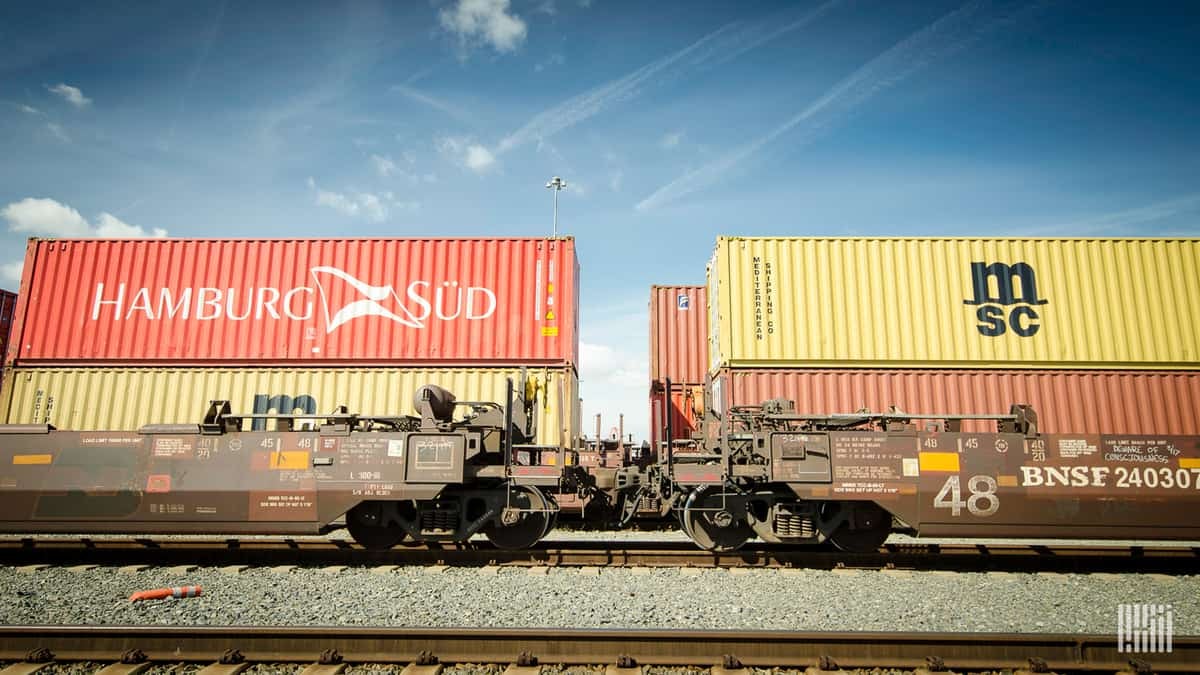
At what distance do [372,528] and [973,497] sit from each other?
26.6 ft

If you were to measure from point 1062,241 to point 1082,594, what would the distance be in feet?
32.4

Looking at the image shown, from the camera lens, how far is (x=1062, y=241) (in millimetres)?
13141

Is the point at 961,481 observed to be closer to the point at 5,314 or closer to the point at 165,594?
the point at 165,594

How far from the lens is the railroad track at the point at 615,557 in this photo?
7.59 metres

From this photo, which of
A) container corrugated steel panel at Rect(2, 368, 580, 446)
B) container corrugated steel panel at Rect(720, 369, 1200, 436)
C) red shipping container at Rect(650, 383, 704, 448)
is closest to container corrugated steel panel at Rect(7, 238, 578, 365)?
container corrugated steel panel at Rect(2, 368, 580, 446)

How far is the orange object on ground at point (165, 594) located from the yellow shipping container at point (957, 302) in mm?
9483

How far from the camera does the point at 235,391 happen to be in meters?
12.3

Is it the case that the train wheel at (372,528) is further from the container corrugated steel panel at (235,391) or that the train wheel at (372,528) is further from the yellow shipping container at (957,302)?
the yellow shipping container at (957,302)

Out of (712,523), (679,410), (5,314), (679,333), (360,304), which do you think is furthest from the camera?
(5,314)

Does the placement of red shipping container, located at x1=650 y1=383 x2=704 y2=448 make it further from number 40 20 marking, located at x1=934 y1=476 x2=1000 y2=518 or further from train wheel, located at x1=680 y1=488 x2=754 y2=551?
number 40 20 marking, located at x1=934 y1=476 x2=1000 y2=518

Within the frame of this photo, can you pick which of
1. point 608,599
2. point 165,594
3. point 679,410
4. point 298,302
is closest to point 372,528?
point 165,594

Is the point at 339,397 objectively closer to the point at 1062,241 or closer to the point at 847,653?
the point at 847,653

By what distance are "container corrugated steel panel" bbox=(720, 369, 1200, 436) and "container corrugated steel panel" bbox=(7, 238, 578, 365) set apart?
505 cm

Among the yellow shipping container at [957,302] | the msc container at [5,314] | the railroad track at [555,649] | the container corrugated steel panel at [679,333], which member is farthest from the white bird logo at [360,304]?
the msc container at [5,314]
